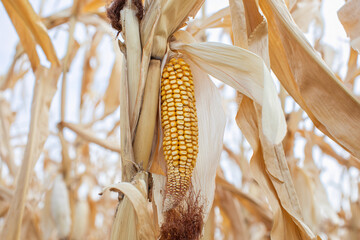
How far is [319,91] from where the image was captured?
87cm

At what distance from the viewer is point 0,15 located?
11.8 ft

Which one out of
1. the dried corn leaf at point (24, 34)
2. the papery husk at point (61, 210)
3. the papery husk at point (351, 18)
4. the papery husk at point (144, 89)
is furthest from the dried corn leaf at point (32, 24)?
the papery husk at point (351, 18)

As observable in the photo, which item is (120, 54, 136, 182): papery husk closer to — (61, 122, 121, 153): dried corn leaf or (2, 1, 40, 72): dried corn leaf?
(61, 122, 121, 153): dried corn leaf

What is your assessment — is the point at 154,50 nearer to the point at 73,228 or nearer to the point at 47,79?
the point at 47,79

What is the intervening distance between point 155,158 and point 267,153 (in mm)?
286

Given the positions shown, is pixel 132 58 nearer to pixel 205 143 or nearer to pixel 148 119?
pixel 148 119

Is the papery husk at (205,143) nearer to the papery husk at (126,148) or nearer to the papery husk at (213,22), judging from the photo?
the papery husk at (126,148)

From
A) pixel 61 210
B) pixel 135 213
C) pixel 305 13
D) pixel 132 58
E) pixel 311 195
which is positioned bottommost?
pixel 135 213

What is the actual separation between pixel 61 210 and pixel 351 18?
167 cm

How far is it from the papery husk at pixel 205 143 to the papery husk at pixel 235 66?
73mm

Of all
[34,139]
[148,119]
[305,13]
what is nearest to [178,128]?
[148,119]

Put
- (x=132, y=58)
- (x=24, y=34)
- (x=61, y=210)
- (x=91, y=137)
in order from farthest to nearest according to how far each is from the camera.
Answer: (x=61, y=210), (x=91, y=137), (x=24, y=34), (x=132, y=58)

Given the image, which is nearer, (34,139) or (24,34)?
(34,139)

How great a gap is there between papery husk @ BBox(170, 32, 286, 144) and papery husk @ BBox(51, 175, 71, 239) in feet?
Answer: 4.48
